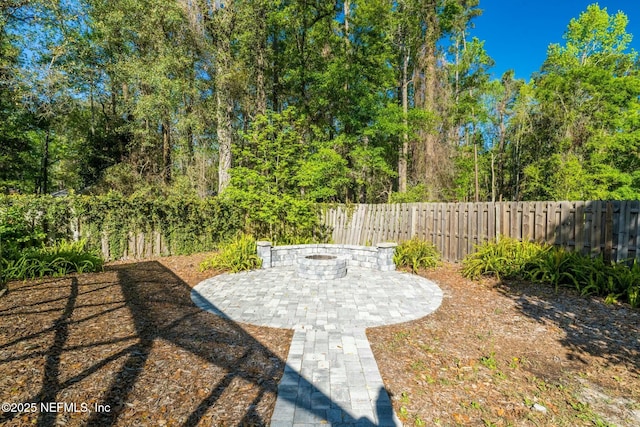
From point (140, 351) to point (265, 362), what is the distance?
1.27m

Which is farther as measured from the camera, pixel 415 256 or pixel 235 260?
pixel 415 256

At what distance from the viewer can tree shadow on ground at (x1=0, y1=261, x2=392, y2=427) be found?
6.94 feet

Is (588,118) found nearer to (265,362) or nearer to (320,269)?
(320,269)

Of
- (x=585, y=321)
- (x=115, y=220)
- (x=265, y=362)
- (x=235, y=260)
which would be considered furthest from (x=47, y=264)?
(x=585, y=321)

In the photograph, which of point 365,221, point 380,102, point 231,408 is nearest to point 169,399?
point 231,408

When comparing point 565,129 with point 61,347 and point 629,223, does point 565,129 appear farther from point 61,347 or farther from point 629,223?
point 61,347

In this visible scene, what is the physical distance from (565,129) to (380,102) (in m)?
9.77

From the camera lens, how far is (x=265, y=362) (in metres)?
2.81

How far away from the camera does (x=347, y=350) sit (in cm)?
304

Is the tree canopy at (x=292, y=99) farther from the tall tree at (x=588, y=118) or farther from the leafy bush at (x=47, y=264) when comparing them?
the leafy bush at (x=47, y=264)

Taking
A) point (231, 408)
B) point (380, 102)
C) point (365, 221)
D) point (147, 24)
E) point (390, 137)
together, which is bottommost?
point (231, 408)

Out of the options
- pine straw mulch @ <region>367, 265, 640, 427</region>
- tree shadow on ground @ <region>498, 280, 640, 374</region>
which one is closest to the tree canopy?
pine straw mulch @ <region>367, 265, 640, 427</region>

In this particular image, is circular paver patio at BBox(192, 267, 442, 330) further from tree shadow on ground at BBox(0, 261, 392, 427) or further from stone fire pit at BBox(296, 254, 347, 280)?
tree shadow on ground at BBox(0, 261, 392, 427)

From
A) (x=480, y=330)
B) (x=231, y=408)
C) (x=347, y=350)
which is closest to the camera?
(x=231, y=408)
